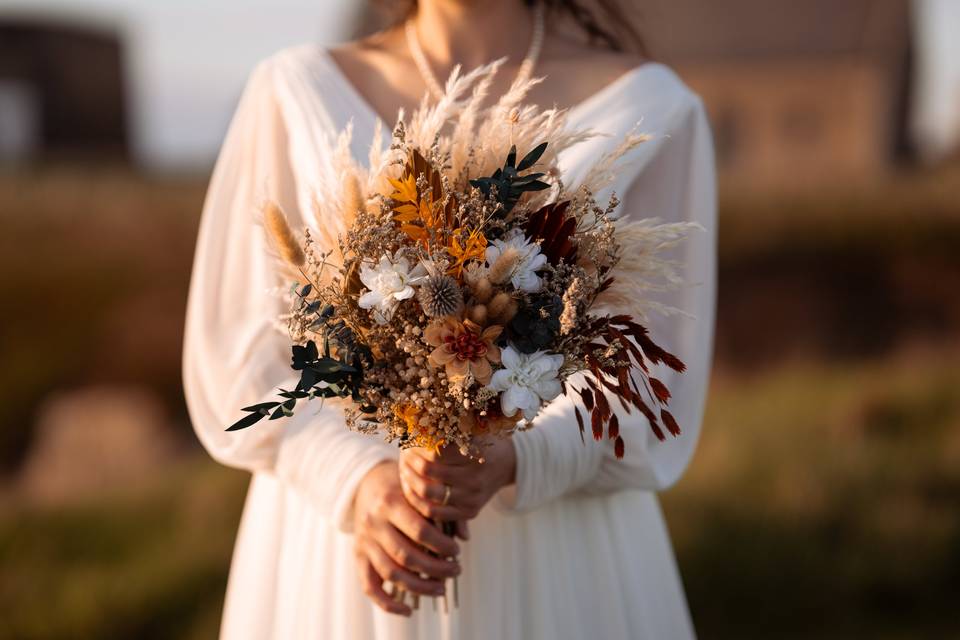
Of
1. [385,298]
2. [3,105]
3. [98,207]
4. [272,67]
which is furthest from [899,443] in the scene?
[3,105]

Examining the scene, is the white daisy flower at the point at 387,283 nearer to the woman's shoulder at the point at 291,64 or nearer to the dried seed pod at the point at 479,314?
the dried seed pod at the point at 479,314

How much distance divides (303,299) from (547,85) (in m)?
1.09

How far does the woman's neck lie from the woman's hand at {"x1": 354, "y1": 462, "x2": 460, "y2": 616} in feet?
3.40

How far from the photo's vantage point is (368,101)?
2.19m

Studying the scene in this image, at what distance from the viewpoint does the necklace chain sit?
2.19 m

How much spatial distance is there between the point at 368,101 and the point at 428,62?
193 millimetres

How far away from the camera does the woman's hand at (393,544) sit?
1734mm

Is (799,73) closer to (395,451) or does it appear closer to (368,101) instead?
(368,101)

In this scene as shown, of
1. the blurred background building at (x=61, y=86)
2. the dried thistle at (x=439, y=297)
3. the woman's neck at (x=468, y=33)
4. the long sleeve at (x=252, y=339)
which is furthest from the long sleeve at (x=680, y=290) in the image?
the blurred background building at (x=61, y=86)

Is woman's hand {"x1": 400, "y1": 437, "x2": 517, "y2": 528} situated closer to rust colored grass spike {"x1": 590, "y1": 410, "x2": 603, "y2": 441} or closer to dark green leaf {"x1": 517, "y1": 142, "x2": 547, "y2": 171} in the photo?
rust colored grass spike {"x1": 590, "y1": 410, "x2": 603, "y2": 441}

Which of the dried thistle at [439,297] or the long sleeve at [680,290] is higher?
the dried thistle at [439,297]

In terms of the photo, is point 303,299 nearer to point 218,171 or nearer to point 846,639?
point 218,171

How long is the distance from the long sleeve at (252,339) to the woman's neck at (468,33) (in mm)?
398

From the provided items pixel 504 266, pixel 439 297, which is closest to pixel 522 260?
pixel 504 266
